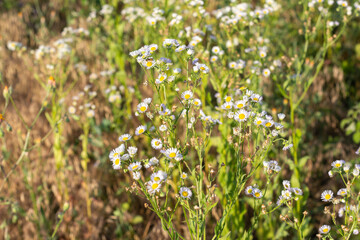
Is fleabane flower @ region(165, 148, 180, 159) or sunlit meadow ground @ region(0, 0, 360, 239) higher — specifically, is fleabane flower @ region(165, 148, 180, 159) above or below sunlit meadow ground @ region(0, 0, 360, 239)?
above

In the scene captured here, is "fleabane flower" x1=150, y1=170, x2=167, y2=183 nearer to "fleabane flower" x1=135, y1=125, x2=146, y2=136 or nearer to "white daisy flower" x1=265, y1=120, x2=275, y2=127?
"fleabane flower" x1=135, y1=125, x2=146, y2=136

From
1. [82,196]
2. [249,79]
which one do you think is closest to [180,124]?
[249,79]

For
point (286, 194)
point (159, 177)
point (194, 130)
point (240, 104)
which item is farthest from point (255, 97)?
point (159, 177)

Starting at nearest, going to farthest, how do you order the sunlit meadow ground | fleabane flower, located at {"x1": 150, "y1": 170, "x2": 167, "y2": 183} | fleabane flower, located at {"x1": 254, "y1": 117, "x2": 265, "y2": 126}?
1. fleabane flower, located at {"x1": 150, "y1": 170, "x2": 167, "y2": 183}
2. fleabane flower, located at {"x1": 254, "y1": 117, "x2": 265, "y2": 126}
3. the sunlit meadow ground

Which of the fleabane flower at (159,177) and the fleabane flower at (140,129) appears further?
the fleabane flower at (140,129)

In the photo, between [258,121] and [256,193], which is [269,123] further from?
[256,193]

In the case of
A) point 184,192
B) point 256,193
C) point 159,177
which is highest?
point 159,177

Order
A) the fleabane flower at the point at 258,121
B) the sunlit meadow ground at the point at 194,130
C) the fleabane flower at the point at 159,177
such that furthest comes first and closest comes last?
the sunlit meadow ground at the point at 194,130 → the fleabane flower at the point at 258,121 → the fleabane flower at the point at 159,177

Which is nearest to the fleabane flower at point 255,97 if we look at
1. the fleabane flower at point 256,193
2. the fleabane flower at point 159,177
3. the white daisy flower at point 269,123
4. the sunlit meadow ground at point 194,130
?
the sunlit meadow ground at point 194,130

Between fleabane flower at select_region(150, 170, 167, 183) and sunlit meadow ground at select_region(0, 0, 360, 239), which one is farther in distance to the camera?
sunlit meadow ground at select_region(0, 0, 360, 239)

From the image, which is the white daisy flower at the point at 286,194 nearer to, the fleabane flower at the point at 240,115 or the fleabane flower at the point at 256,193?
the fleabane flower at the point at 256,193

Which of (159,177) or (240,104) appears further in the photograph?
(240,104)

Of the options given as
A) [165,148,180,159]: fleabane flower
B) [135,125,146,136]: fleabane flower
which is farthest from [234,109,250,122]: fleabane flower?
[135,125,146,136]: fleabane flower

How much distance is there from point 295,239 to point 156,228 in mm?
839
